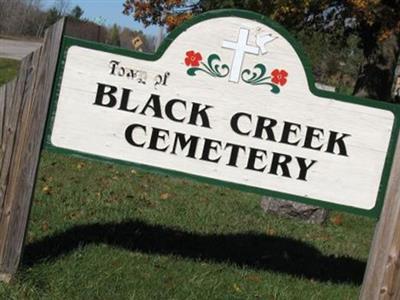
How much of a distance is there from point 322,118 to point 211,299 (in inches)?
50.9

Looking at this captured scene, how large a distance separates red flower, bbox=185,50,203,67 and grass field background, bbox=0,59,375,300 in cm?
138

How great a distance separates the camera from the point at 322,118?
159 inches

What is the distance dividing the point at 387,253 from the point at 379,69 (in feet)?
62.9

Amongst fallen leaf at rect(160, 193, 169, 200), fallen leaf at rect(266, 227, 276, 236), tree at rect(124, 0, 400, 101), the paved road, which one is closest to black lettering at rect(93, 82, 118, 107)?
fallen leaf at rect(266, 227, 276, 236)

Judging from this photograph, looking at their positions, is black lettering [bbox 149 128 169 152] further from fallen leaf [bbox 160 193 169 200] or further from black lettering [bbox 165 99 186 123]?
fallen leaf [bbox 160 193 169 200]

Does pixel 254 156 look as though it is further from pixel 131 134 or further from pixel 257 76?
pixel 131 134

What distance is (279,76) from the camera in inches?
157

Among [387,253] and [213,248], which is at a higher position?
[387,253]

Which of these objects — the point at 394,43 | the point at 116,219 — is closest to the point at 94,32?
the point at 394,43

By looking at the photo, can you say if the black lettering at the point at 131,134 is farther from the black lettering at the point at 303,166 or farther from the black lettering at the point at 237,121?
the black lettering at the point at 303,166

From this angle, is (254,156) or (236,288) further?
(236,288)

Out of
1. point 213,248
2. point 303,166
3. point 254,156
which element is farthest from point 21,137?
point 213,248

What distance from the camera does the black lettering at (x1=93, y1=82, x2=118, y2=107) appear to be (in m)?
3.93

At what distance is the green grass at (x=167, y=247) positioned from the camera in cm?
431
